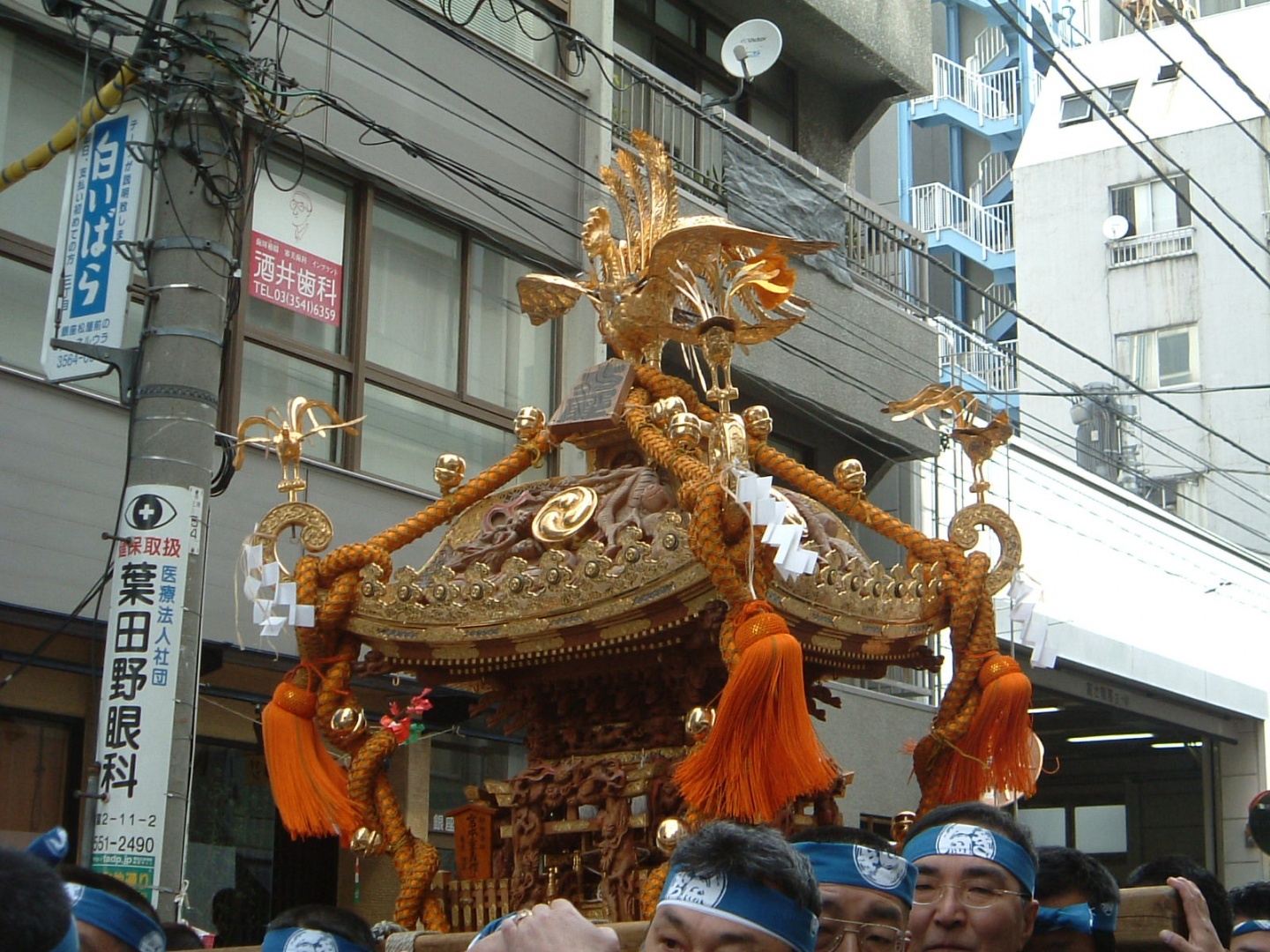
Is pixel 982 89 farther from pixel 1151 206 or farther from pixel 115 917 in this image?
pixel 115 917

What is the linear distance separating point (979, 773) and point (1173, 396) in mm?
18292

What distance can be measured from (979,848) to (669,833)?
77.7 inches

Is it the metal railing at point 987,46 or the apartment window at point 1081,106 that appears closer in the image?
the apartment window at point 1081,106

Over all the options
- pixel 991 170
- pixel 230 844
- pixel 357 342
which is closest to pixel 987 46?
pixel 991 170

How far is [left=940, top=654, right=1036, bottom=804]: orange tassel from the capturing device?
6023 mm

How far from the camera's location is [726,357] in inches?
239

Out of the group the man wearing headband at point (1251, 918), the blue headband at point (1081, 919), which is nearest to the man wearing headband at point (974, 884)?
the blue headband at point (1081, 919)

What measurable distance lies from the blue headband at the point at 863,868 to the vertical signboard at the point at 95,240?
14.3ft

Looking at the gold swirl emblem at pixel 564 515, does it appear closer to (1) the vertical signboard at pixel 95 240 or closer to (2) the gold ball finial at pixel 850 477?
(2) the gold ball finial at pixel 850 477

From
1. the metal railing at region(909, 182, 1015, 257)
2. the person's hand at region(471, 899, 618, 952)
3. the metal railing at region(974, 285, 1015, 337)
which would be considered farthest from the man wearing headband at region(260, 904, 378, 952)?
the metal railing at region(974, 285, 1015, 337)

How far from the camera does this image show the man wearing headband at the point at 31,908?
87.4 inches

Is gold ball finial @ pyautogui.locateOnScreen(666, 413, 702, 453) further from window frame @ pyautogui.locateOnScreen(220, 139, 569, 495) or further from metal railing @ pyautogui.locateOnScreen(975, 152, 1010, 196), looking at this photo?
metal railing @ pyautogui.locateOnScreen(975, 152, 1010, 196)

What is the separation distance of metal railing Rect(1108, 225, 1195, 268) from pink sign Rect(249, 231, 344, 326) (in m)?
16.6

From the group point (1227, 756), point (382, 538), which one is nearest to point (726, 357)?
point (382, 538)
